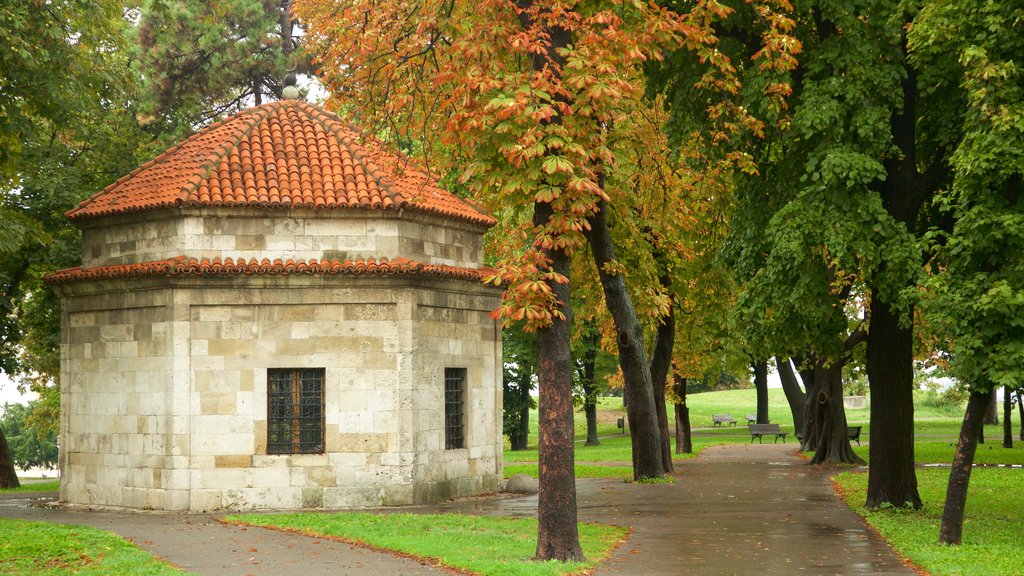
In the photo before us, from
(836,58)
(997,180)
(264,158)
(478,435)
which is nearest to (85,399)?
(264,158)

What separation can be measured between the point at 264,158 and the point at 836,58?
11177 millimetres

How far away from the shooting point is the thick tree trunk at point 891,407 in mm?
18359

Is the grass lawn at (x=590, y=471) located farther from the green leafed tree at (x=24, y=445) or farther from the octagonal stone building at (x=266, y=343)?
the green leafed tree at (x=24, y=445)

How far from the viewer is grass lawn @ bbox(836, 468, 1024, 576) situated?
42.2 ft

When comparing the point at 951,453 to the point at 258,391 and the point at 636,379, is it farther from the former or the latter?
the point at 258,391

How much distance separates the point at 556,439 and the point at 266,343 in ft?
27.4

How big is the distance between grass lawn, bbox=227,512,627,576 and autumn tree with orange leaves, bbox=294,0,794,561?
0.75m

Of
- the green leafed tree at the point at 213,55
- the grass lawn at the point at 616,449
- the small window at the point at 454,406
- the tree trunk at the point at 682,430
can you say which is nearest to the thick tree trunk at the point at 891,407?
the small window at the point at 454,406

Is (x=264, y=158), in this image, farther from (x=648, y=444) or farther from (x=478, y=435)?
(x=648, y=444)

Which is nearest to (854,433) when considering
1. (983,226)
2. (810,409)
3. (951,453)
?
(810,409)

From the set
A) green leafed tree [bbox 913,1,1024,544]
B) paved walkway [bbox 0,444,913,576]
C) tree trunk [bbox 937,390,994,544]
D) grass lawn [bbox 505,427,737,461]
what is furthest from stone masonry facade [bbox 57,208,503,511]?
green leafed tree [bbox 913,1,1024,544]

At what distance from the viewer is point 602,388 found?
47594mm

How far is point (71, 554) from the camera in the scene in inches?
545

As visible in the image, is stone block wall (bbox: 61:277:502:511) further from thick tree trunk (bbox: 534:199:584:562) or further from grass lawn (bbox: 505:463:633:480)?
grass lawn (bbox: 505:463:633:480)
